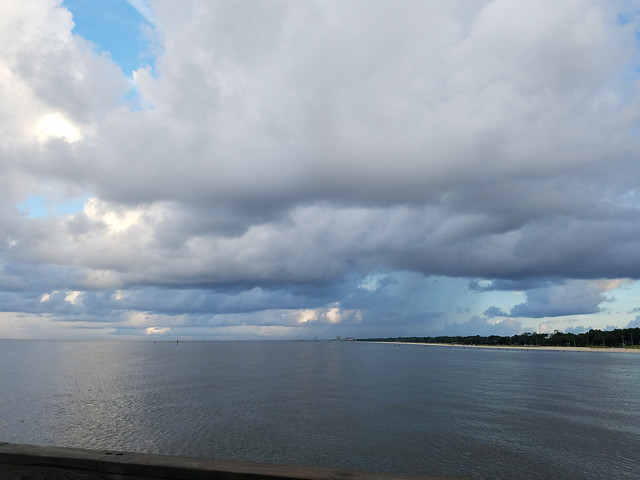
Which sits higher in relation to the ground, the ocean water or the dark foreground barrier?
the dark foreground barrier

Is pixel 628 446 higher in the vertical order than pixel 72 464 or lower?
lower

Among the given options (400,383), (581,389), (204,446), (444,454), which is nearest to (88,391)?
(204,446)

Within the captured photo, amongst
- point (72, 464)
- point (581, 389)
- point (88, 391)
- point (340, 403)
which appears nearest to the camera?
point (72, 464)

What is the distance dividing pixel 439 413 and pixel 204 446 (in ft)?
93.0

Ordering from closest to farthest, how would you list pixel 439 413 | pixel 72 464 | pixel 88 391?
pixel 72 464 → pixel 439 413 → pixel 88 391

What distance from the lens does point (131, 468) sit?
4844mm

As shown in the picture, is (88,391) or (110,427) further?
(88,391)

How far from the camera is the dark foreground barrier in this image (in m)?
4.49

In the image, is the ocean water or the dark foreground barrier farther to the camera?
the ocean water

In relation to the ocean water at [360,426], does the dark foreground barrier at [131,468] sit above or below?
above

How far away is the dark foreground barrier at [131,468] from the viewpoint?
449 centimetres

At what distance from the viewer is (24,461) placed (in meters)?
5.13

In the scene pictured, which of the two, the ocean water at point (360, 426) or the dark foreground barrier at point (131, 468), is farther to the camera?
the ocean water at point (360, 426)

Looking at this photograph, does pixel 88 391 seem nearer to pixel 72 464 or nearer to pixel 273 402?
pixel 273 402
